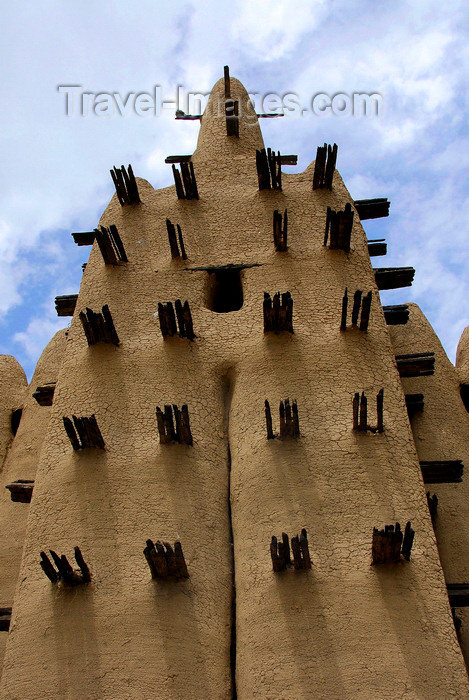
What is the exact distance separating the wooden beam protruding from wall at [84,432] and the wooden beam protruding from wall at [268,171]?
238 inches

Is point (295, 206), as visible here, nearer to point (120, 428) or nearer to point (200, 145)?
point (200, 145)

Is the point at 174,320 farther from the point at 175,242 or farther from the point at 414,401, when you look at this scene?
the point at 414,401

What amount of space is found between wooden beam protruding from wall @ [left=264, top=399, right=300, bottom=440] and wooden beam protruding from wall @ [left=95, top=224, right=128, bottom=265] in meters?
4.44

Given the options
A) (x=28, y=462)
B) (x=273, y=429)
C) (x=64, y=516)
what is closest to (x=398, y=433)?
(x=273, y=429)

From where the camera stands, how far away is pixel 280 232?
1202 cm

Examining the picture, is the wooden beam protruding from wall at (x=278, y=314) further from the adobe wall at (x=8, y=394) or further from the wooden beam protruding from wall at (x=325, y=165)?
the adobe wall at (x=8, y=394)

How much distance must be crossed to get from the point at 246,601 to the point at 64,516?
2403mm

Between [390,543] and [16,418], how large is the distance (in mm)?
9134

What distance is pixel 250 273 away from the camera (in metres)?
12.1

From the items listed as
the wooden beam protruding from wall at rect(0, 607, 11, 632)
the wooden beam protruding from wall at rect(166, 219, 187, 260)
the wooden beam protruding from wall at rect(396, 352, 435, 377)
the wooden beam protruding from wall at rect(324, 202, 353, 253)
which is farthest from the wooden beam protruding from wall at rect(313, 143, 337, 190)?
the wooden beam protruding from wall at rect(0, 607, 11, 632)

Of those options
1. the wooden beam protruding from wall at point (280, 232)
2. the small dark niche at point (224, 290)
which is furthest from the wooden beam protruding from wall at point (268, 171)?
the small dark niche at point (224, 290)

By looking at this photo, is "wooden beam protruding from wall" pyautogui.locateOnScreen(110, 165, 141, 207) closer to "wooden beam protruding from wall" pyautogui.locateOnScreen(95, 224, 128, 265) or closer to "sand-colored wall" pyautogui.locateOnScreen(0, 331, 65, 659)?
"wooden beam protruding from wall" pyautogui.locateOnScreen(95, 224, 128, 265)

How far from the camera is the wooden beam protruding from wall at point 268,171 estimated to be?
43.9 ft

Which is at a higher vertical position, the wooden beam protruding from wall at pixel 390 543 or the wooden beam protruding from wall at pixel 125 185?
the wooden beam protruding from wall at pixel 125 185
